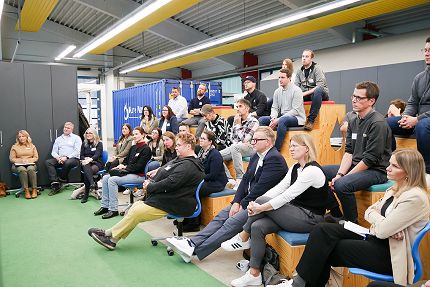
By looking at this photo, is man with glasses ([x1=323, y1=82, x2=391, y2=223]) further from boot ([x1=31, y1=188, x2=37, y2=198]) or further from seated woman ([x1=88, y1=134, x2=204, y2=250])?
boot ([x1=31, y1=188, x2=37, y2=198])

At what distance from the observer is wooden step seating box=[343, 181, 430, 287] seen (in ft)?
8.02

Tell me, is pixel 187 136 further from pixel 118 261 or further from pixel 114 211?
pixel 114 211

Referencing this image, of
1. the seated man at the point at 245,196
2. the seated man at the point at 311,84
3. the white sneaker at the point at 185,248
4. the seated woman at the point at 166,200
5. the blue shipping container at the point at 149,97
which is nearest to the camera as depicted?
the seated man at the point at 245,196

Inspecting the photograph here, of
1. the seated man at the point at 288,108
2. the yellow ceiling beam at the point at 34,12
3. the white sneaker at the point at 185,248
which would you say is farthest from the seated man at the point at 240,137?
the yellow ceiling beam at the point at 34,12

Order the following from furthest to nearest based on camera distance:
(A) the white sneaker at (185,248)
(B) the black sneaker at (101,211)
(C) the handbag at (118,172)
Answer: (B) the black sneaker at (101,211)
(C) the handbag at (118,172)
(A) the white sneaker at (185,248)

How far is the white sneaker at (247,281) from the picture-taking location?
2787 millimetres

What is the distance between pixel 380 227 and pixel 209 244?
1.64 metres

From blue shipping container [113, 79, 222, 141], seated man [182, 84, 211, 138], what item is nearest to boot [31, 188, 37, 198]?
seated man [182, 84, 211, 138]

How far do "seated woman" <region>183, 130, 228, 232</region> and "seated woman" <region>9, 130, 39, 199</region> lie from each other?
3.53 metres

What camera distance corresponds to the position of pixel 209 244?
3240mm

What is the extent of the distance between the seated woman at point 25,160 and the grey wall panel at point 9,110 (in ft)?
0.79

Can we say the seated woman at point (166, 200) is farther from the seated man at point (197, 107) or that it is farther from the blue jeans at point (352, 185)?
the seated man at point (197, 107)

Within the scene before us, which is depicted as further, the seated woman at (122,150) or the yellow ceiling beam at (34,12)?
the yellow ceiling beam at (34,12)

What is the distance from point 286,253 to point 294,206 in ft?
1.24
